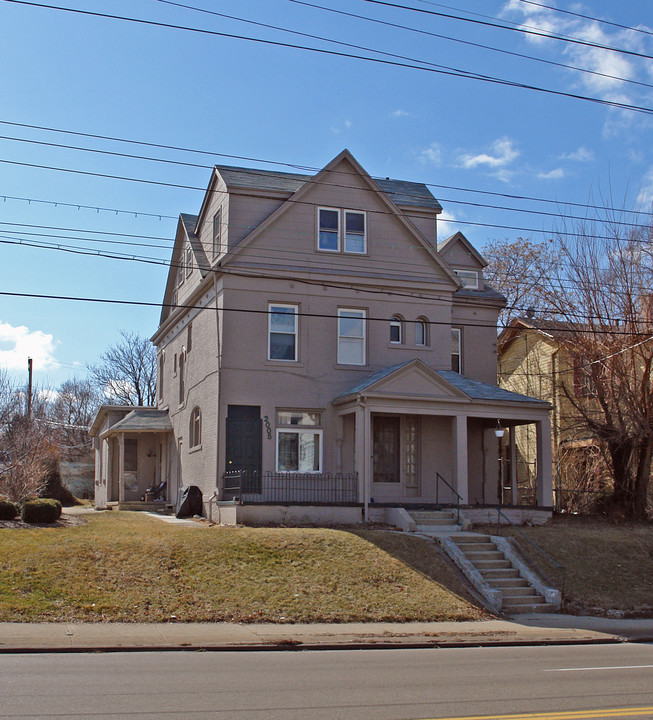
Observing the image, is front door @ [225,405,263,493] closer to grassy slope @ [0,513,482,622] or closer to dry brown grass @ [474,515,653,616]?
grassy slope @ [0,513,482,622]

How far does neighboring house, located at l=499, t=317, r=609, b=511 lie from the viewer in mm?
28859

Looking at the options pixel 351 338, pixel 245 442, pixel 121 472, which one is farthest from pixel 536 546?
pixel 121 472

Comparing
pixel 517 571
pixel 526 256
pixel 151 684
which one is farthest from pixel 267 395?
pixel 526 256

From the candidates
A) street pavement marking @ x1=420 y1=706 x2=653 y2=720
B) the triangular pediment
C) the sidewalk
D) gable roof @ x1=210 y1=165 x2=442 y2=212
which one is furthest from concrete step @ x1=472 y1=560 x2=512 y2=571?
gable roof @ x1=210 y1=165 x2=442 y2=212

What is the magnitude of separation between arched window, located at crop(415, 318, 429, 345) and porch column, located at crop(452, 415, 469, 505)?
12.5ft

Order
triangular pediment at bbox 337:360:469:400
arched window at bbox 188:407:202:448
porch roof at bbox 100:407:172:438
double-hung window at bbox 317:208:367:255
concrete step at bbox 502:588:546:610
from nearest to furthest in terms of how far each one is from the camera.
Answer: concrete step at bbox 502:588:546:610 < triangular pediment at bbox 337:360:469:400 < double-hung window at bbox 317:208:367:255 < arched window at bbox 188:407:202:448 < porch roof at bbox 100:407:172:438

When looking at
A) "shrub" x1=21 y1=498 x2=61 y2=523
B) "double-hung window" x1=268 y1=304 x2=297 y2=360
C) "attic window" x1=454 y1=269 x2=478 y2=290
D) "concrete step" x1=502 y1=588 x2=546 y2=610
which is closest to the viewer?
"concrete step" x1=502 y1=588 x2=546 y2=610

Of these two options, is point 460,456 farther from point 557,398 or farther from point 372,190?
point 557,398

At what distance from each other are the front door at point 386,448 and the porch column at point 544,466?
4220mm

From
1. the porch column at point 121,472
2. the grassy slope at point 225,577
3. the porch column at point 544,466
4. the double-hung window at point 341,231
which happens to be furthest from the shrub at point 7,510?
the porch column at point 544,466

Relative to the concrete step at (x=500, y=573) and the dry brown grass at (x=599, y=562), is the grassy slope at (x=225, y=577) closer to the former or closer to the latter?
the concrete step at (x=500, y=573)

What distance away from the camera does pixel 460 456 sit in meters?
24.2

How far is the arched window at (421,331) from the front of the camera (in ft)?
90.3

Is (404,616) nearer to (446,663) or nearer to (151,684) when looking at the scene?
(446,663)
